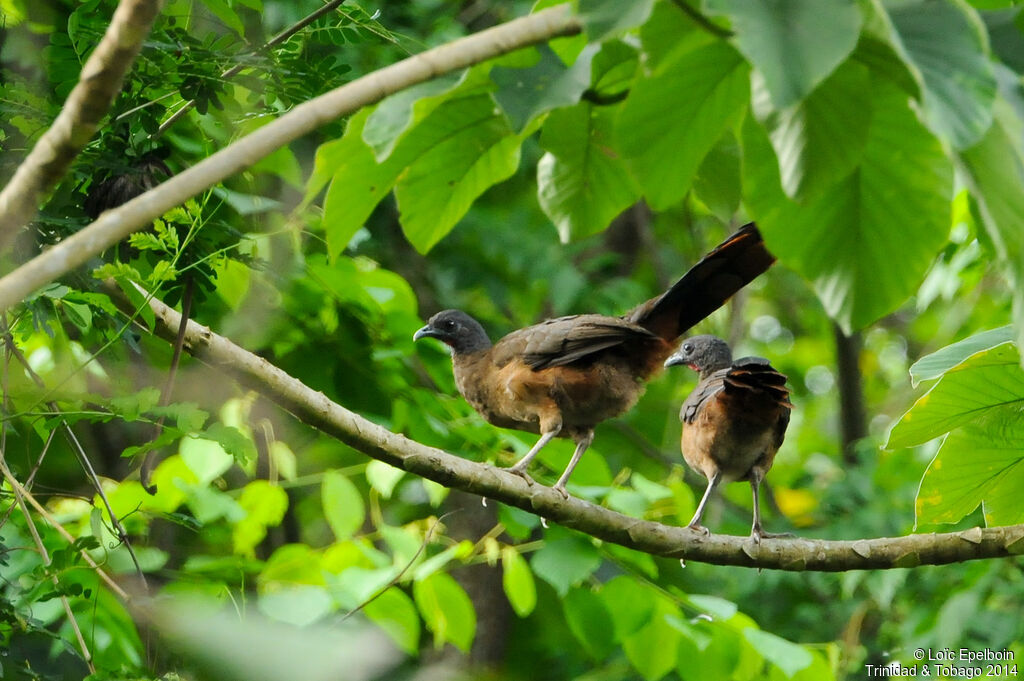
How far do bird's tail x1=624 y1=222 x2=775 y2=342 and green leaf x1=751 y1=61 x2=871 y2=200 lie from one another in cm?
183

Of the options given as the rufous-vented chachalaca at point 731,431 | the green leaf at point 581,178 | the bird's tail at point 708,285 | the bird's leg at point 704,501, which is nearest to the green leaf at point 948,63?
the green leaf at point 581,178

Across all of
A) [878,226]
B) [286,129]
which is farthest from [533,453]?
[286,129]

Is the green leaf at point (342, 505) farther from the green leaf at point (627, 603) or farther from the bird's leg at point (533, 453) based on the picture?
the green leaf at point (627, 603)

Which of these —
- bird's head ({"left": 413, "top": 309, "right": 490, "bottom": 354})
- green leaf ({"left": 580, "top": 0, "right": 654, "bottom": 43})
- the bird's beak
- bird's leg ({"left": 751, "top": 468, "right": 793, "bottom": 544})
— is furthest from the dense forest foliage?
the bird's beak

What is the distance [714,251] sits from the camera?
3188mm

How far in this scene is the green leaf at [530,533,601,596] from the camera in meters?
3.28

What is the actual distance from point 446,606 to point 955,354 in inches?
82.5

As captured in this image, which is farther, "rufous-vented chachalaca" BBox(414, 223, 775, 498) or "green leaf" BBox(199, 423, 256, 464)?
"rufous-vented chachalaca" BBox(414, 223, 775, 498)

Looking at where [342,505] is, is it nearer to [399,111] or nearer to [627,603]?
[627,603]

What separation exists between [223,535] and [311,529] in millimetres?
4148

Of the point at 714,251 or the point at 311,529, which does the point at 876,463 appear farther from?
the point at 714,251

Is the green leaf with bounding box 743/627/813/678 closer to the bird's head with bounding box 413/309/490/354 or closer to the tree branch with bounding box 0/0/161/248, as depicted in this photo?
the bird's head with bounding box 413/309/490/354

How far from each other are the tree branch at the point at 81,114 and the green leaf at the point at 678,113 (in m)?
0.53

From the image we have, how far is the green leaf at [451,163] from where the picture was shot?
4.33 feet
